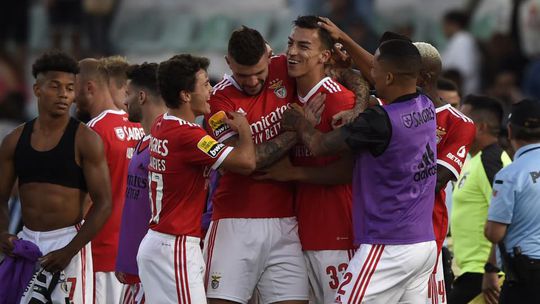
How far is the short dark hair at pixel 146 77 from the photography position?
9844mm

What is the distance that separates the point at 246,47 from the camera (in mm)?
8711

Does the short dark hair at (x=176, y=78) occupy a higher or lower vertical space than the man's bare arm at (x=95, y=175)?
higher

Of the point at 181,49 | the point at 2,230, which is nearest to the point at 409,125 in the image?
the point at 2,230

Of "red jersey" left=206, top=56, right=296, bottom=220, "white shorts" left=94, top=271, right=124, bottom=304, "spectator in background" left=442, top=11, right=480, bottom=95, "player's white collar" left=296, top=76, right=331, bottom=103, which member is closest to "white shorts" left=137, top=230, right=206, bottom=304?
"red jersey" left=206, top=56, right=296, bottom=220

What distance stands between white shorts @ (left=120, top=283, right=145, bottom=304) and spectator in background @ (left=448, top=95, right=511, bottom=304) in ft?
8.90

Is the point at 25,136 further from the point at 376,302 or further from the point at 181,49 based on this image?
the point at 181,49

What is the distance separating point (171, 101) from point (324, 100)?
1.05 meters

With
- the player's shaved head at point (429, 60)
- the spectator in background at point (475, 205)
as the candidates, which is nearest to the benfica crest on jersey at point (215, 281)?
the player's shaved head at point (429, 60)

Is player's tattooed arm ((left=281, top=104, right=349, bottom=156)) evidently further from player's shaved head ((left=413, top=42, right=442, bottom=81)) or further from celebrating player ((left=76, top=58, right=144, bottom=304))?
celebrating player ((left=76, top=58, right=144, bottom=304))

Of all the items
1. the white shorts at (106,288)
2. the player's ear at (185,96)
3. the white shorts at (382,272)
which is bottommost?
the white shorts at (106,288)

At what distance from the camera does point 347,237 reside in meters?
8.90

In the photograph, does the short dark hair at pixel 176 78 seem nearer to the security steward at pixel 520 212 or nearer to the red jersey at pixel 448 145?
the red jersey at pixel 448 145

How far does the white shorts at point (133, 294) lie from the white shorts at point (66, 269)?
44cm

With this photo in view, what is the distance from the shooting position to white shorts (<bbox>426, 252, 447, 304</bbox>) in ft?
29.7
